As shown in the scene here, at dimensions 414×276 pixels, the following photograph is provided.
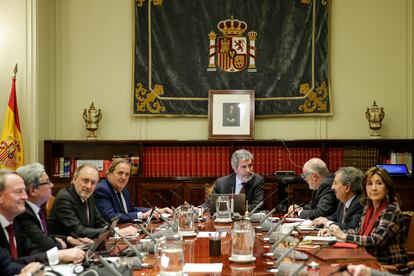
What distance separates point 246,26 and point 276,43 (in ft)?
1.46

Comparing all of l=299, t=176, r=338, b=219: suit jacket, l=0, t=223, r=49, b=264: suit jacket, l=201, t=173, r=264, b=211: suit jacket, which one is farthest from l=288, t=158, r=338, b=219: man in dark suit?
l=0, t=223, r=49, b=264: suit jacket

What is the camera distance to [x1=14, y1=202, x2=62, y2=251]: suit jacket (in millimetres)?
3438

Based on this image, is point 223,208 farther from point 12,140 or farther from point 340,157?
point 12,140

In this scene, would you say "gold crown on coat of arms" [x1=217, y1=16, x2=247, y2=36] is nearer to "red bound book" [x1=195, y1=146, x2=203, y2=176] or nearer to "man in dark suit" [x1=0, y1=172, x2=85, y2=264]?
"red bound book" [x1=195, y1=146, x2=203, y2=176]

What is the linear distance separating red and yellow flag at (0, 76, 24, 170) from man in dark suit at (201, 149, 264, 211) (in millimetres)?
2345

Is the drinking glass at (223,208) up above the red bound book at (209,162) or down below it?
below

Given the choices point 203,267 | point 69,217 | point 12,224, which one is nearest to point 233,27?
point 69,217

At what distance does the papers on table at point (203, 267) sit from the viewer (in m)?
2.75

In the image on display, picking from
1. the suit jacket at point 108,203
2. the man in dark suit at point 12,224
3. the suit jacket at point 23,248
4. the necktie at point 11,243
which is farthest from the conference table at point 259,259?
the suit jacket at point 108,203

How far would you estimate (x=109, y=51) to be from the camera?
295 inches

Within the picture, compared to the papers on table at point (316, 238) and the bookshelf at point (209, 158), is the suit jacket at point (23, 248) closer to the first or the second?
the papers on table at point (316, 238)

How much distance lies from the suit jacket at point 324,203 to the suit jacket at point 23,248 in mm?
2489

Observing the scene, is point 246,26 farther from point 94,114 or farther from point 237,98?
point 94,114

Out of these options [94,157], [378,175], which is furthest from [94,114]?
[378,175]
